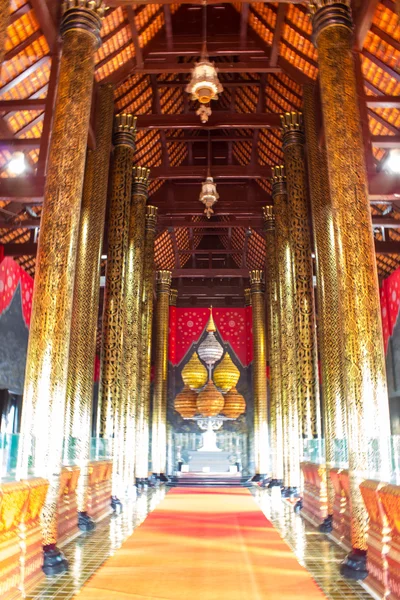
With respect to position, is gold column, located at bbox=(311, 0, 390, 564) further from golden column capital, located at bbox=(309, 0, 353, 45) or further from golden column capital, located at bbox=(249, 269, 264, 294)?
golden column capital, located at bbox=(249, 269, 264, 294)

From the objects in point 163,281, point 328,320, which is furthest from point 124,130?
point 163,281

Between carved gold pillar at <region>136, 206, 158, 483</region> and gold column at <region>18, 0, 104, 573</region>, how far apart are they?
629 centimetres

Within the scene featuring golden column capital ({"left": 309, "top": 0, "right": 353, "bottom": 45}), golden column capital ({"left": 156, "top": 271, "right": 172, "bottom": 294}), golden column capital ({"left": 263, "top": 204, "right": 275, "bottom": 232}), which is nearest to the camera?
golden column capital ({"left": 309, "top": 0, "right": 353, "bottom": 45})

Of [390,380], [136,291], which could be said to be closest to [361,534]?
[136,291]

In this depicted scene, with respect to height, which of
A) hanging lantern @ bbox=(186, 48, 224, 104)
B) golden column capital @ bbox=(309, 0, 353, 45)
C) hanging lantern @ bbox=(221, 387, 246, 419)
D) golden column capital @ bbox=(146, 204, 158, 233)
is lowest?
hanging lantern @ bbox=(221, 387, 246, 419)

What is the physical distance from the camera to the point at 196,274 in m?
15.1

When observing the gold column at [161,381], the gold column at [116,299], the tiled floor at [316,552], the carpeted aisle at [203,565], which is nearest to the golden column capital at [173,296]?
the gold column at [161,381]

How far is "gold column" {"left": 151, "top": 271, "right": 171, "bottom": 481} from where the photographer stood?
13.2 meters

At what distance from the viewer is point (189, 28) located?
8.62m

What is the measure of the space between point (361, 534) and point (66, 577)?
6.64 feet

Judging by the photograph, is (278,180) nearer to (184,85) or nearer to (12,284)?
(184,85)

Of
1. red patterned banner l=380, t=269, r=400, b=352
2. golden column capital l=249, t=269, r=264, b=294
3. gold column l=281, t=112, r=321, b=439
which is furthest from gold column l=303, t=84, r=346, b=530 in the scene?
golden column capital l=249, t=269, r=264, b=294

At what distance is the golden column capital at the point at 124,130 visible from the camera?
8.34 m

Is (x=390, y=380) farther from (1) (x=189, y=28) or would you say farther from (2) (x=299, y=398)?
(1) (x=189, y=28)
